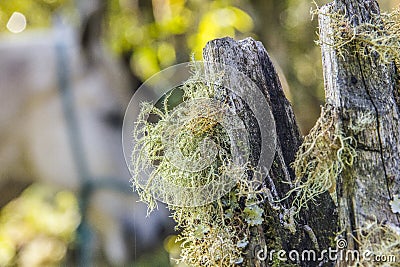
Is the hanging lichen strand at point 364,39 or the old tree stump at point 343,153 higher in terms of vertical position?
the hanging lichen strand at point 364,39

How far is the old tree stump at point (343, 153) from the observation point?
42 centimetres

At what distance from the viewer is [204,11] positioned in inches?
99.1

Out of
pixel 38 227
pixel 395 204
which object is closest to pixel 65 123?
pixel 38 227

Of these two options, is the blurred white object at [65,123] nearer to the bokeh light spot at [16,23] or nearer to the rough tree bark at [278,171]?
the bokeh light spot at [16,23]

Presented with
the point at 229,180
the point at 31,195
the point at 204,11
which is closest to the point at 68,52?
the point at 204,11

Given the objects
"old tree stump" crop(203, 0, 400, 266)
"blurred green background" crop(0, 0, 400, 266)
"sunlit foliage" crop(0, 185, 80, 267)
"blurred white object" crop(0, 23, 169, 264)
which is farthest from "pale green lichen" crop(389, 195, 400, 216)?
"sunlit foliage" crop(0, 185, 80, 267)

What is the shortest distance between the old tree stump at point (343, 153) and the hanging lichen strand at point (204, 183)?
0.05 ft

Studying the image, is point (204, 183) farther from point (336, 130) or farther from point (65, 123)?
point (65, 123)

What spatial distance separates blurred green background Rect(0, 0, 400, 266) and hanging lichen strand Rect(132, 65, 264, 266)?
1698 millimetres

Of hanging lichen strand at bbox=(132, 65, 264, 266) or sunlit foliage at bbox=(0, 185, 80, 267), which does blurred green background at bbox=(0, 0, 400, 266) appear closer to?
sunlit foliage at bbox=(0, 185, 80, 267)

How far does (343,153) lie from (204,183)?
128 millimetres

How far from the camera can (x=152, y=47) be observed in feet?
8.04

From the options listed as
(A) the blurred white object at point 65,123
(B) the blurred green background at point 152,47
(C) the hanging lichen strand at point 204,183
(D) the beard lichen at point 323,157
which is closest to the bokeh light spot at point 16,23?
(B) the blurred green background at point 152,47

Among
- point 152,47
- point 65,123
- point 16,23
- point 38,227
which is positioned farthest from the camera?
point 16,23
